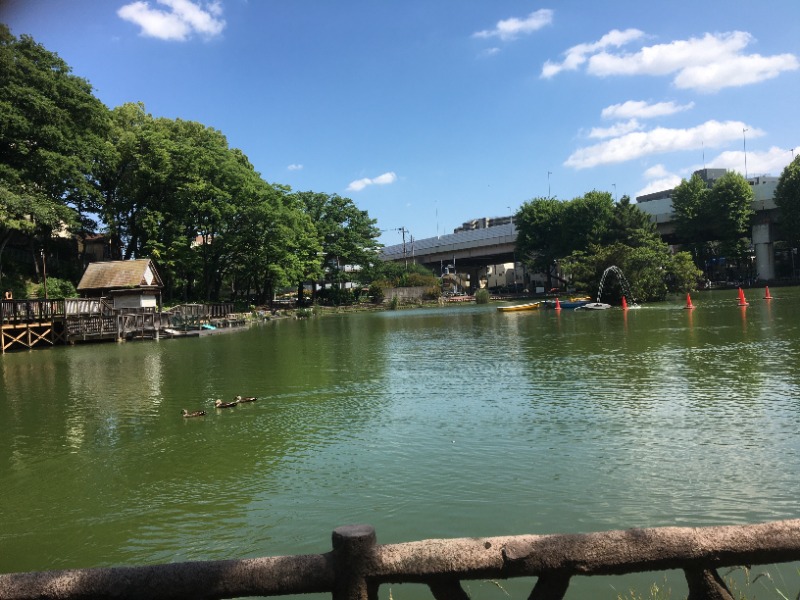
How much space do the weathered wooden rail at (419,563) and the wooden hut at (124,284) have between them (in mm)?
46323

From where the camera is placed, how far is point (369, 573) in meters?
2.73

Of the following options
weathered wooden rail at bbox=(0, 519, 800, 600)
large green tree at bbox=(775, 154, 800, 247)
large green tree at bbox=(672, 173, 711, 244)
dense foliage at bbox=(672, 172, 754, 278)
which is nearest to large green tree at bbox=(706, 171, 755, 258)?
dense foliage at bbox=(672, 172, 754, 278)

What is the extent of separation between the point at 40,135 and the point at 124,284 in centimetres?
1159

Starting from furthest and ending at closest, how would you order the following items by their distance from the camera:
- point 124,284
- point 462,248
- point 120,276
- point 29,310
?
point 462,248 < point 120,276 < point 124,284 < point 29,310

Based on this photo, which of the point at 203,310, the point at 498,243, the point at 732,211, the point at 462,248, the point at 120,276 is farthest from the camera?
the point at 462,248

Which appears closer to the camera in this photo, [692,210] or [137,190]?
[137,190]

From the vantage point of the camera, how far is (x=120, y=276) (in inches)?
1843

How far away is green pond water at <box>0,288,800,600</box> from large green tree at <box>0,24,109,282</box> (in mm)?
23119

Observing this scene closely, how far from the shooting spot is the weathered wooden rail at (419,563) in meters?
2.70

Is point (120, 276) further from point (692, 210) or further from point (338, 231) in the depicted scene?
point (692, 210)

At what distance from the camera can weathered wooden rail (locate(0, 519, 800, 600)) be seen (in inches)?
106

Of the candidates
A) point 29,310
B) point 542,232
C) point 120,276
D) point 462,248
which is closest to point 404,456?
point 29,310

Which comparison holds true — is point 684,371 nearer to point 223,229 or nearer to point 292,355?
point 292,355

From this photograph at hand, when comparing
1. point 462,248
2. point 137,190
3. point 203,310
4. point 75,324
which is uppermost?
point 137,190
